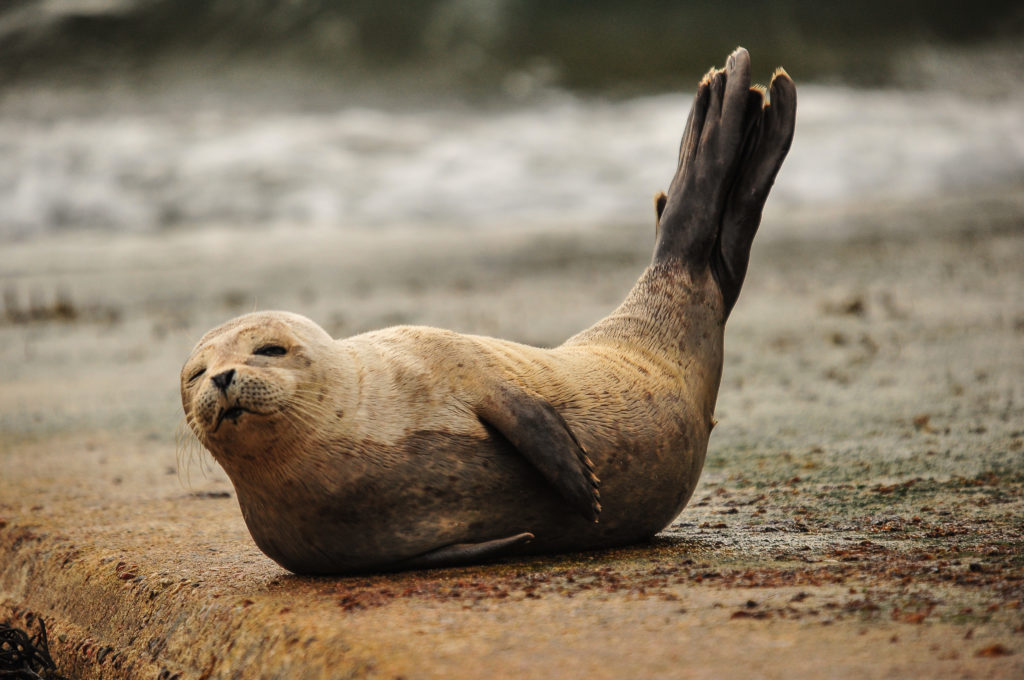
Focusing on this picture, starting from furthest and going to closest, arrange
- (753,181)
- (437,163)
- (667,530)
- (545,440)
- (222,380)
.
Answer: (437,163)
(753,181)
(667,530)
(545,440)
(222,380)

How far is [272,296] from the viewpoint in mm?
11258

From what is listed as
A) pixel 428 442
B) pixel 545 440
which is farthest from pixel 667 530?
pixel 428 442

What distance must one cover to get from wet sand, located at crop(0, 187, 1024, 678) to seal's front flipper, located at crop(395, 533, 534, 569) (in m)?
0.04

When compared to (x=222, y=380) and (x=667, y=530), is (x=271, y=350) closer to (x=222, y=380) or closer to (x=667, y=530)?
(x=222, y=380)

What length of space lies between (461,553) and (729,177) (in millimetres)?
1910

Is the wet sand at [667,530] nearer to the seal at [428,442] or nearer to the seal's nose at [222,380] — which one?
the seal at [428,442]

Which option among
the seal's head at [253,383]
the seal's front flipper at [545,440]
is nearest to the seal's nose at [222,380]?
the seal's head at [253,383]

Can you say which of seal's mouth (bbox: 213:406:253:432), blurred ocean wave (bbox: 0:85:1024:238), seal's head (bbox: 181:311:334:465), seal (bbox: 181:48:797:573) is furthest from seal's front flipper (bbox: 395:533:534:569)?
blurred ocean wave (bbox: 0:85:1024:238)

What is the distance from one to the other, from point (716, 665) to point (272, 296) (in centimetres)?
931

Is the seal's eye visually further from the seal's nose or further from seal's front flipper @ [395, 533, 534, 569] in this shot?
seal's front flipper @ [395, 533, 534, 569]

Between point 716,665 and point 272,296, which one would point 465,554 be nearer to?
point 716,665

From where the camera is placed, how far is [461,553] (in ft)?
10.7

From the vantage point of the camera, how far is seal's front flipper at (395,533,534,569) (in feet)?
10.7

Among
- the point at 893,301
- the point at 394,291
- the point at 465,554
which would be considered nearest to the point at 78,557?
the point at 465,554
